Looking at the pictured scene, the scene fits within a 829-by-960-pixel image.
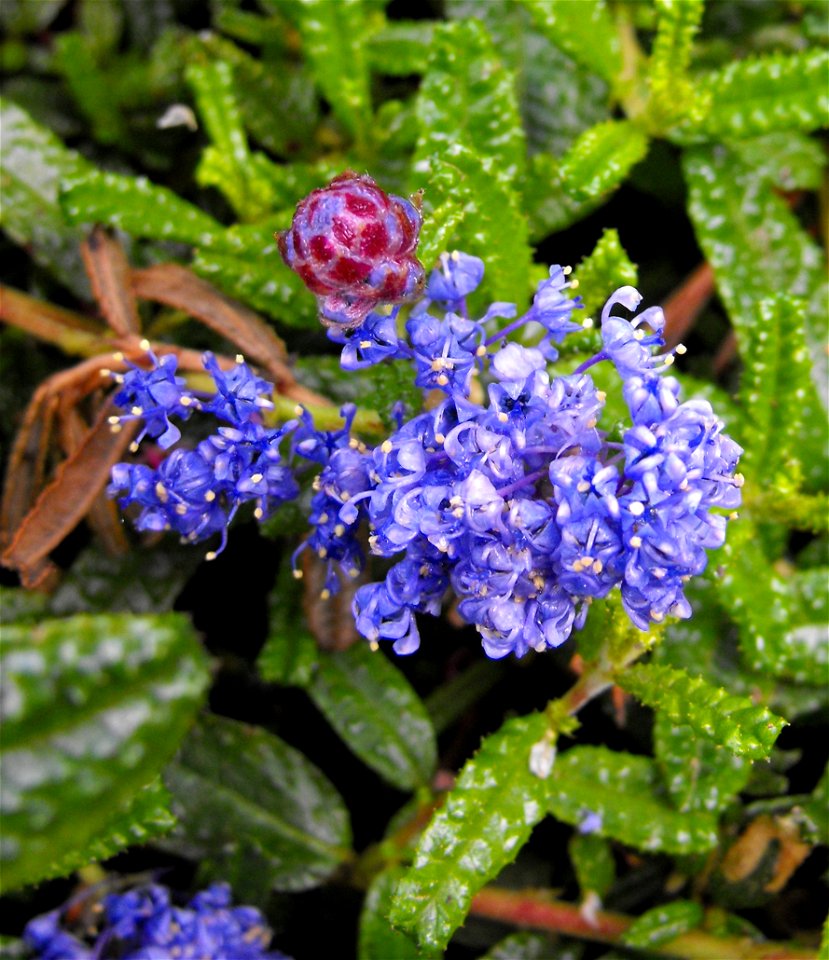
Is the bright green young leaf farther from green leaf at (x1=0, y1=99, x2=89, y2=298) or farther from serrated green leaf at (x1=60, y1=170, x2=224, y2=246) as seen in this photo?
green leaf at (x1=0, y1=99, x2=89, y2=298)

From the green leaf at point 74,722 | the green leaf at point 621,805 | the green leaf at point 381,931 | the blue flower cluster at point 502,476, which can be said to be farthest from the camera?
the green leaf at point 621,805

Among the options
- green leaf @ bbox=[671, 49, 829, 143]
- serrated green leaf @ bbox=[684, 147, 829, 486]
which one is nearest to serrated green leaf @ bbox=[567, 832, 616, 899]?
serrated green leaf @ bbox=[684, 147, 829, 486]

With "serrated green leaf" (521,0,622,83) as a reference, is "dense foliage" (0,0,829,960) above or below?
below

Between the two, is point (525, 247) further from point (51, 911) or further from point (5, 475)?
point (51, 911)

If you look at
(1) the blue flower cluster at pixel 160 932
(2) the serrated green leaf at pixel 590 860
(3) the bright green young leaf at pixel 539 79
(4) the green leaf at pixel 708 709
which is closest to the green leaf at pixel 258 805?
(1) the blue flower cluster at pixel 160 932

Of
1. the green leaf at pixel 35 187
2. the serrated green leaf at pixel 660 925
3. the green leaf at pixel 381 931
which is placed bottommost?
the serrated green leaf at pixel 660 925

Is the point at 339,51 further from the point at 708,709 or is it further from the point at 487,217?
the point at 708,709

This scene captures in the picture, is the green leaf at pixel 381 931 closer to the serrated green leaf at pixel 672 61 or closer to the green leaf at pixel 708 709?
the green leaf at pixel 708 709
